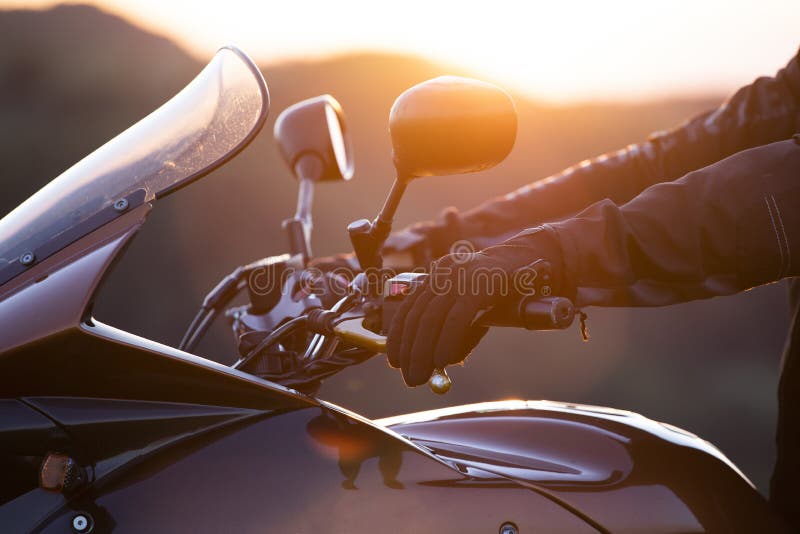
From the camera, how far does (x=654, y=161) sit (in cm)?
243

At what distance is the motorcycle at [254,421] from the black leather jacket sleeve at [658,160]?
99 cm

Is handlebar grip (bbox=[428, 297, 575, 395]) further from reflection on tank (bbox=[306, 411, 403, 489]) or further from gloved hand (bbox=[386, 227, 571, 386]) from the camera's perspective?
reflection on tank (bbox=[306, 411, 403, 489])

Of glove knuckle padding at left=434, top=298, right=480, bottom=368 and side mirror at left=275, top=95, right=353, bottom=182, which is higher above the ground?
side mirror at left=275, top=95, right=353, bottom=182

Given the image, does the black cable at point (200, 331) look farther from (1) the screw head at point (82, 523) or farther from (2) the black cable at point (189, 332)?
(1) the screw head at point (82, 523)

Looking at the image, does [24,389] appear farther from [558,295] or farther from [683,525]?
[683,525]

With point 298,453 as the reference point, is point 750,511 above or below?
below

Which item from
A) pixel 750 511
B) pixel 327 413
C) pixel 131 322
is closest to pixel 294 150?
pixel 327 413

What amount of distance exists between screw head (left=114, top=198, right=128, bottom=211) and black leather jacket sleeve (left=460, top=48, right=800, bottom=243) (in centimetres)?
122

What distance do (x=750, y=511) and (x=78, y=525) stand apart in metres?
1.08

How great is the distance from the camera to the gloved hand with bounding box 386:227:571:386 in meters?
1.15

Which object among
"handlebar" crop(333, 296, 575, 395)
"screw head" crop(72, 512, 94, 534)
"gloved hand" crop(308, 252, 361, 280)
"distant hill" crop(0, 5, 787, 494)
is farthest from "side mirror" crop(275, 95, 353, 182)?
"distant hill" crop(0, 5, 787, 494)

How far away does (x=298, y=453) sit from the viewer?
3.82 feet

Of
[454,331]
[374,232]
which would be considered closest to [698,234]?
[454,331]

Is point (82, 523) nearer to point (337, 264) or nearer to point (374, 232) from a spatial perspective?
point (374, 232)
